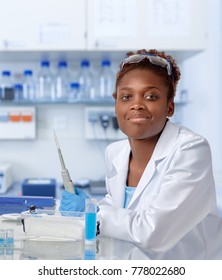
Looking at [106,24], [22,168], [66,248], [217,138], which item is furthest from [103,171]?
[66,248]

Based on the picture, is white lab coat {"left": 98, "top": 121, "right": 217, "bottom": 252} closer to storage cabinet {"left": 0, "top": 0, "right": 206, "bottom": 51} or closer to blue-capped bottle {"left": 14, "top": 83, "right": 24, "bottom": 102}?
storage cabinet {"left": 0, "top": 0, "right": 206, "bottom": 51}

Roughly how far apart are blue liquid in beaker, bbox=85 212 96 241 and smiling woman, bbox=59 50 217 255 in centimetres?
15

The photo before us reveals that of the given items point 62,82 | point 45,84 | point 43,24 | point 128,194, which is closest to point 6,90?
point 45,84

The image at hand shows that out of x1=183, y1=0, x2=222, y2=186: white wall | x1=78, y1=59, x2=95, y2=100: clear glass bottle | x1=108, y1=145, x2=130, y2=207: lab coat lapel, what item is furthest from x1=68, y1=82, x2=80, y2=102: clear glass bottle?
x1=108, y1=145, x2=130, y2=207: lab coat lapel

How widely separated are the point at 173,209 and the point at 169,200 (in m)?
0.03

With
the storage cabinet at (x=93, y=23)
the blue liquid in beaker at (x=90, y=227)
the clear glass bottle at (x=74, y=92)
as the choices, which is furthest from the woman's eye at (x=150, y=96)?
the clear glass bottle at (x=74, y=92)

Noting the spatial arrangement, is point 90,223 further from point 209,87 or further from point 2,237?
point 209,87

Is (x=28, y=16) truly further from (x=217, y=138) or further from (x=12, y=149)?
(x=217, y=138)

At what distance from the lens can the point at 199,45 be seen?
234 cm

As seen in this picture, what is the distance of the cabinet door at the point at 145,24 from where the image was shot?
2.30 metres

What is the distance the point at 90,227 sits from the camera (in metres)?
0.99

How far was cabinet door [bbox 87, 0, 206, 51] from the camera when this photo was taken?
2305 mm

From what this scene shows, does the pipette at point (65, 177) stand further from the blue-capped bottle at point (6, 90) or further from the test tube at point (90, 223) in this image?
the blue-capped bottle at point (6, 90)

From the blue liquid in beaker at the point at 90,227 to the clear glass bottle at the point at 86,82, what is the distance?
5.68 feet
